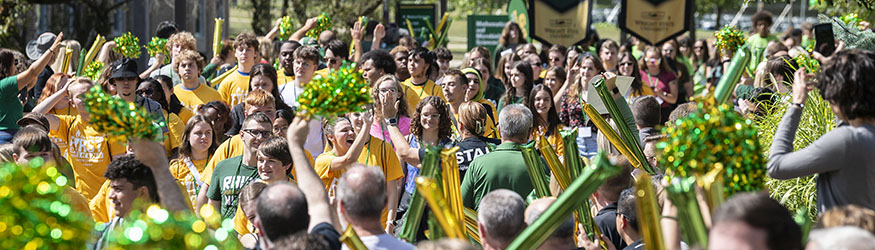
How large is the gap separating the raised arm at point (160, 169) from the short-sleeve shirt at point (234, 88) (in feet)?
16.3

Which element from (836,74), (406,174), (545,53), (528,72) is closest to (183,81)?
(406,174)

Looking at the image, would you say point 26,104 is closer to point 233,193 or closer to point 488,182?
point 233,193

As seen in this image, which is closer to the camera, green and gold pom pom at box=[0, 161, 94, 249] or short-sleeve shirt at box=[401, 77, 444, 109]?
green and gold pom pom at box=[0, 161, 94, 249]

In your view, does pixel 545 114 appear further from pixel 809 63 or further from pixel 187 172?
pixel 187 172

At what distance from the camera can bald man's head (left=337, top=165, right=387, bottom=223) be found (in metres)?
3.86

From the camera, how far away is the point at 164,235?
3.04m

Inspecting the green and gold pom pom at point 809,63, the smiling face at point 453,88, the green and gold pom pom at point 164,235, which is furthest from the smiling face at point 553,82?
the green and gold pom pom at point 164,235

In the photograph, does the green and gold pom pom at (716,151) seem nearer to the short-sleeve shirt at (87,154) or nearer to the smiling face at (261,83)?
the short-sleeve shirt at (87,154)

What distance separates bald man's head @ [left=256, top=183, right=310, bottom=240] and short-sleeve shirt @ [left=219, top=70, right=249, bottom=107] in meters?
5.26

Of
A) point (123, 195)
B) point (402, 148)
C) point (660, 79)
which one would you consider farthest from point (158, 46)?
point (660, 79)

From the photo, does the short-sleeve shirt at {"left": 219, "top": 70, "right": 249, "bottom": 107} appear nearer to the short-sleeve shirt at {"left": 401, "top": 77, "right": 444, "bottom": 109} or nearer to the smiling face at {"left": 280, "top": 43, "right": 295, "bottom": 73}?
the smiling face at {"left": 280, "top": 43, "right": 295, "bottom": 73}

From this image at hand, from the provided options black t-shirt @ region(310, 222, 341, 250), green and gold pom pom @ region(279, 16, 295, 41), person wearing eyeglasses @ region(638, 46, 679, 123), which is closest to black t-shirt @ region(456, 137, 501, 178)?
black t-shirt @ region(310, 222, 341, 250)

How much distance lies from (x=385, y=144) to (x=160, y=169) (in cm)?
274

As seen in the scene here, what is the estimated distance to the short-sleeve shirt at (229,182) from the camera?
19.0ft
